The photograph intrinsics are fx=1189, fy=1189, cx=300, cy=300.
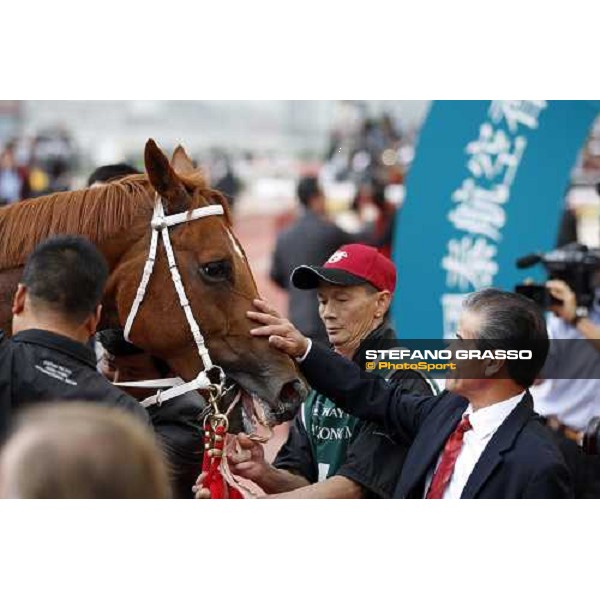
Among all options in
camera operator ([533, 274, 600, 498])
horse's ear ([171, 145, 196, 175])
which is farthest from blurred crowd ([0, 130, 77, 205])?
camera operator ([533, 274, 600, 498])

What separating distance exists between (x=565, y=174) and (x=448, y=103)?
29.4 inches

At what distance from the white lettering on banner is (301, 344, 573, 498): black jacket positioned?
1.42 m

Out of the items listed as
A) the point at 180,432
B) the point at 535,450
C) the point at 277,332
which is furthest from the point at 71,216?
the point at 535,450

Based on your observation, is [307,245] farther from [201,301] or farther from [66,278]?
[66,278]

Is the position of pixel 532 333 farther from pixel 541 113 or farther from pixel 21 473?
pixel 21 473

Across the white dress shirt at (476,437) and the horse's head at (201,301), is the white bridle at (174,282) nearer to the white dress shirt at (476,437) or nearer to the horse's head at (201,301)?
the horse's head at (201,301)

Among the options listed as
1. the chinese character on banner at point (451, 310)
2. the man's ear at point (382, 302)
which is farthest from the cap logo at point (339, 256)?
the chinese character on banner at point (451, 310)

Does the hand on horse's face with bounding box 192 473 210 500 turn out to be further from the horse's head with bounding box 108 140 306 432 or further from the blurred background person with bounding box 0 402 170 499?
the blurred background person with bounding box 0 402 170 499

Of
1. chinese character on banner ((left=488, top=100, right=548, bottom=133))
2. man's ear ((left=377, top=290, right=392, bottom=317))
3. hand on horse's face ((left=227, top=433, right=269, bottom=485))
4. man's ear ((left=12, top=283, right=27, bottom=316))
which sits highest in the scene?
chinese character on banner ((left=488, top=100, right=548, bottom=133))

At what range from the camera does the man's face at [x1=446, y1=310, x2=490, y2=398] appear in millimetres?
3850

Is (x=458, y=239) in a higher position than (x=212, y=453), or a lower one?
higher

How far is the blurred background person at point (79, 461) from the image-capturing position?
2121mm

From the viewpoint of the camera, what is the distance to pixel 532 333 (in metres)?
3.93
